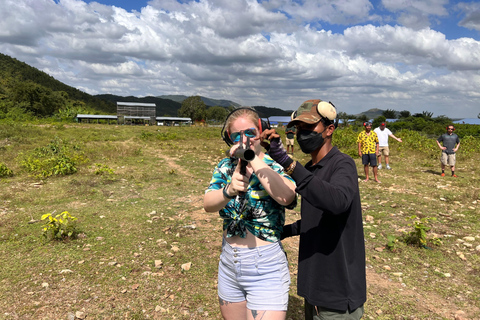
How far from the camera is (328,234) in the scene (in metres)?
1.91

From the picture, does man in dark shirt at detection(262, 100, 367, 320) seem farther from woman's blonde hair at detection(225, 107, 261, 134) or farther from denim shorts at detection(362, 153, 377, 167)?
denim shorts at detection(362, 153, 377, 167)

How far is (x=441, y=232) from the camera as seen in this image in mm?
6191

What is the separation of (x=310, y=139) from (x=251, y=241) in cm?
79

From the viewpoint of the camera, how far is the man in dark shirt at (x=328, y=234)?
72.2 inches

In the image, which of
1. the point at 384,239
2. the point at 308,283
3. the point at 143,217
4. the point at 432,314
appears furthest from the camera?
the point at 143,217

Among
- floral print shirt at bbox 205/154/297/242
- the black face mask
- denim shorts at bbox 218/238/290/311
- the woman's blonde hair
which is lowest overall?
denim shorts at bbox 218/238/290/311

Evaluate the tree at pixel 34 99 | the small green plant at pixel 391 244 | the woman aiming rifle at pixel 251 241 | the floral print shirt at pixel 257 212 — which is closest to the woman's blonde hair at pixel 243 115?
the woman aiming rifle at pixel 251 241

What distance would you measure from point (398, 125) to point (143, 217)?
58.0m

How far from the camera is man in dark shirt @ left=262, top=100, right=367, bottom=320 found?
1.83m

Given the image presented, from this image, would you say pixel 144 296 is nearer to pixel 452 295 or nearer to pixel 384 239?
pixel 452 295

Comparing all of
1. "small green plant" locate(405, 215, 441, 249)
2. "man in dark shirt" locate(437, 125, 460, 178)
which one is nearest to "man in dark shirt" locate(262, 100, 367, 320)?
"small green plant" locate(405, 215, 441, 249)

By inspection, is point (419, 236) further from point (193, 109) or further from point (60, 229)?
point (193, 109)

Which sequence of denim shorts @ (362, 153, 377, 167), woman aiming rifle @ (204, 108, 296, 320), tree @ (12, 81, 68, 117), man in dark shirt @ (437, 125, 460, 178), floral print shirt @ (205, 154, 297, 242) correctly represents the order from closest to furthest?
woman aiming rifle @ (204, 108, 296, 320) < floral print shirt @ (205, 154, 297, 242) < denim shorts @ (362, 153, 377, 167) < man in dark shirt @ (437, 125, 460, 178) < tree @ (12, 81, 68, 117)

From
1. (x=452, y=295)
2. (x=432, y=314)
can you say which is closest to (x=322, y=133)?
(x=432, y=314)
